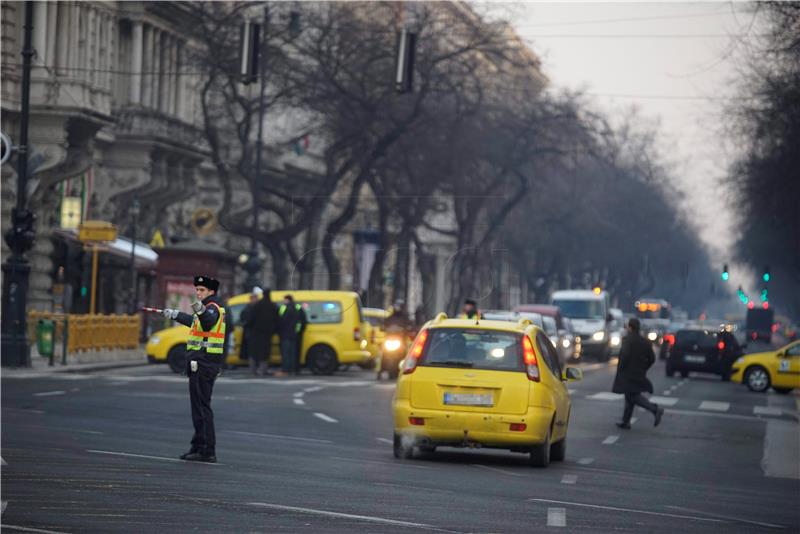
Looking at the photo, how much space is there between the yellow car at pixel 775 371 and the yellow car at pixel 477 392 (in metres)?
26.4

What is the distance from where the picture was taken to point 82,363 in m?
39.2

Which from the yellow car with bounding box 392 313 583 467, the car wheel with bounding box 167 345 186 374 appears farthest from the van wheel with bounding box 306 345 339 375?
the yellow car with bounding box 392 313 583 467

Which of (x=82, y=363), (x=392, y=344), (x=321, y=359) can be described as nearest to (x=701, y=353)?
(x=321, y=359)

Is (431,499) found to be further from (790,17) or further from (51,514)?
(790,17)

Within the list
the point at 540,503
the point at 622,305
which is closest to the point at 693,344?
the point at 540,503

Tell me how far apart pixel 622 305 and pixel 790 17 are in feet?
325

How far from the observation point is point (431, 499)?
45.5 feet

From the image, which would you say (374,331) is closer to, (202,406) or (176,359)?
(176,359)

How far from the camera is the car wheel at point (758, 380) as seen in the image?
44094 millimetres

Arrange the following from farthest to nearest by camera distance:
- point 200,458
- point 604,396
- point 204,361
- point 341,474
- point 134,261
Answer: point 134,261 → point 604,396 → point 204,361 → point 200,458 → point 341,474

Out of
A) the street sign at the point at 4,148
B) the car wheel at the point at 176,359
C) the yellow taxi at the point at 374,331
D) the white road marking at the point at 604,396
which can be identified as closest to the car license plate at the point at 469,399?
the street sign at the point at 4,148

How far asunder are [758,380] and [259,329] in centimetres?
1330

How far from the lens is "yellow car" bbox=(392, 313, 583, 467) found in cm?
1795

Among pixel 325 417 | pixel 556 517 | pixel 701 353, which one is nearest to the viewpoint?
pixel 556 517
